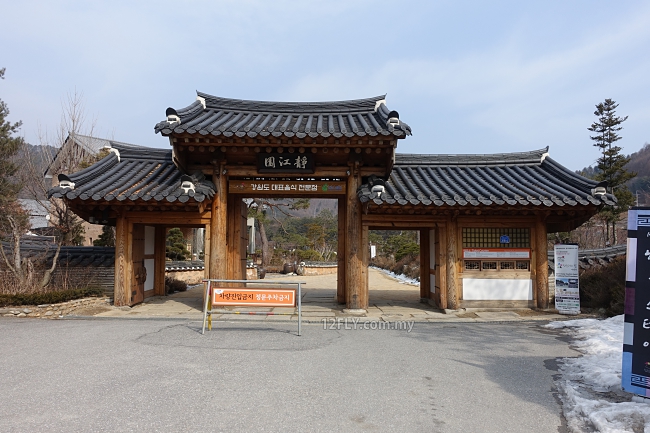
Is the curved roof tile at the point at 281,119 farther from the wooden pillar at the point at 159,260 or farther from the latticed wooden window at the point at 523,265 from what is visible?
the latticed wooden window at the point at 523,265

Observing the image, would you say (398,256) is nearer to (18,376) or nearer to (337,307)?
(337,307)

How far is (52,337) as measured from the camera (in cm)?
710

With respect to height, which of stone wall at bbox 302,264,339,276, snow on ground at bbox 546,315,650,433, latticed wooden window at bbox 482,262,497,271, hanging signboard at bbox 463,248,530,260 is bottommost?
stone wall at bbox 302,264,339,276

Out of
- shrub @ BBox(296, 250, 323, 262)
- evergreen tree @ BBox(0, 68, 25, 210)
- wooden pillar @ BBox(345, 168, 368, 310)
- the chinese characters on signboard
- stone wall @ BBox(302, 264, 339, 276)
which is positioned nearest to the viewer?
wooden pillar @ BBox(345, 168, 368, 310)

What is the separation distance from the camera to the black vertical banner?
13.3 ft

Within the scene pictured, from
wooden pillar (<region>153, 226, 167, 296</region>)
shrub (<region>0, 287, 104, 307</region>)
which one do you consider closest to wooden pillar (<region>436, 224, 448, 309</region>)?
wooden pillar (<region>153, 226, 167, 296</region>)

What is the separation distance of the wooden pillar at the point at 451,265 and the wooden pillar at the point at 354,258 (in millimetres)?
2112

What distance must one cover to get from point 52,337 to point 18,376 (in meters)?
2.42

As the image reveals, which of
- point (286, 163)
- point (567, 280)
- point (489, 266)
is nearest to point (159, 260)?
point (286, 163)

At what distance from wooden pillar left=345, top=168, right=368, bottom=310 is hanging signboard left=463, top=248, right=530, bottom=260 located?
2.73 m

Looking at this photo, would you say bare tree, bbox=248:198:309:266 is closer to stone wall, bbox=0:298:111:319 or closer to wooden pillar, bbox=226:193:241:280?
wooden pillar, bbox=226:193:241:280

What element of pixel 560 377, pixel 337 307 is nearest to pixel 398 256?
pixel 337 307

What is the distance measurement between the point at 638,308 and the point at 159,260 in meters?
12.0

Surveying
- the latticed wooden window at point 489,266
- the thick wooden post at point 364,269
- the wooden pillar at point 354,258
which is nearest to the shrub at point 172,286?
the wooden pillar at point 354,258
